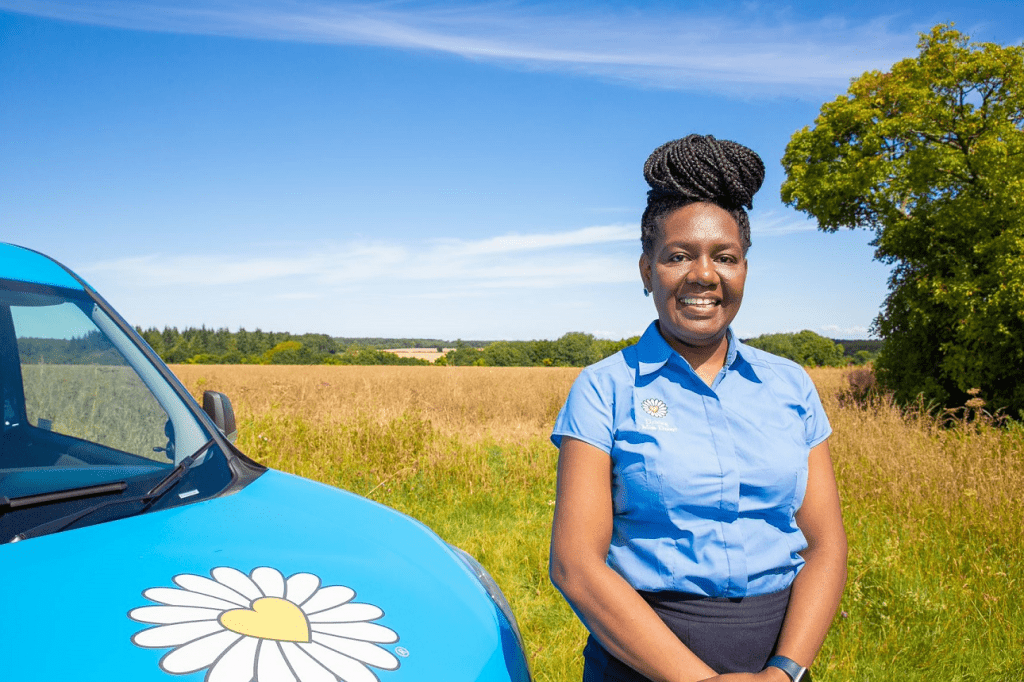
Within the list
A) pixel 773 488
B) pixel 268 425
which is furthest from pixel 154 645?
pixel 268 425

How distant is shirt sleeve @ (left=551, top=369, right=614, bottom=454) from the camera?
1.64 metres

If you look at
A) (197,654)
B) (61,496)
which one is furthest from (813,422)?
(61,496)

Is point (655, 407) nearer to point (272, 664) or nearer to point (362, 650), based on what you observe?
point (362, 650)

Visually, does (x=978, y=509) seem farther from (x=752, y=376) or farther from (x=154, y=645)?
(x=154, y=645)

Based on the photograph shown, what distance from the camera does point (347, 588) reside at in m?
1.88

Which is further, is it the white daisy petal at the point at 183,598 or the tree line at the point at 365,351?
the tree line at the point at 365,351

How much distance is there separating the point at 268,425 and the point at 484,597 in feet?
20.6

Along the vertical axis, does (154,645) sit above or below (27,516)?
below

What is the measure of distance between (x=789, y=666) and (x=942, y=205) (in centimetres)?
1718

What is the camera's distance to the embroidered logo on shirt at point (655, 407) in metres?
1.68

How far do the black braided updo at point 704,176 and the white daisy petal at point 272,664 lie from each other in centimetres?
142

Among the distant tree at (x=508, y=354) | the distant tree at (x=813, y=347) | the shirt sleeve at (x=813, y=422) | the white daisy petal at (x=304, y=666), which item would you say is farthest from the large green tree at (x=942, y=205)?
the distant tree at (x=508, y=354)

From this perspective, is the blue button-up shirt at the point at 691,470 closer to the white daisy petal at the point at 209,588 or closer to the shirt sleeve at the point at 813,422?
the shirt sleeve at the point at 813,422

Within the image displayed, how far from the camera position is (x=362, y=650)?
164 cm
